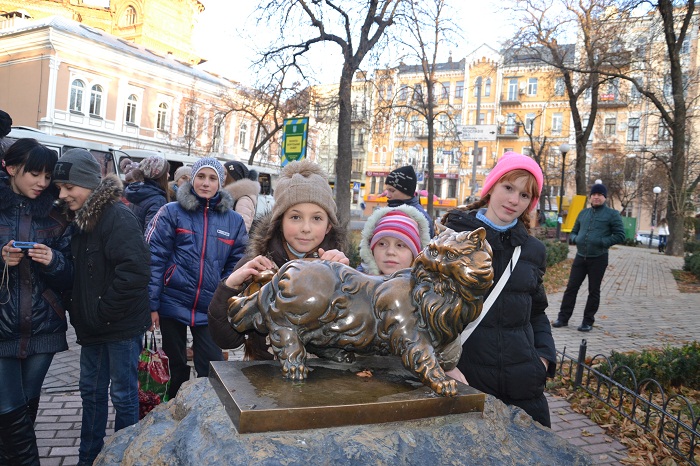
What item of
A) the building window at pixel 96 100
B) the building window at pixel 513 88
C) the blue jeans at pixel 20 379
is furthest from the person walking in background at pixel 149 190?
the building window at pixel 513 88

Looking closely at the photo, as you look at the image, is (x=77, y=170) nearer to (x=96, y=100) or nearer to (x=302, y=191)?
(x=302, y=191)

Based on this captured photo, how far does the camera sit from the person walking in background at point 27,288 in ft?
8.21

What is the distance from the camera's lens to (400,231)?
89.0 inches

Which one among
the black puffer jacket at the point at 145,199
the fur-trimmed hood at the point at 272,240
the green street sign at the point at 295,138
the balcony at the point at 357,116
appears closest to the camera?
the fur-trimmed hood at the point at 272,240

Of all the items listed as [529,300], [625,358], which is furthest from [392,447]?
[625,358]

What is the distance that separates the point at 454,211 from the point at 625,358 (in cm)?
353

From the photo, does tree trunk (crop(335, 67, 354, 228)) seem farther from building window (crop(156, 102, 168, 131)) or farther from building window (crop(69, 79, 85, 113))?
building window (crop(156, 102, 168, 131))

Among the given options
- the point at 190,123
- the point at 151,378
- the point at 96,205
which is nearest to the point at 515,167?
the point at 96,205

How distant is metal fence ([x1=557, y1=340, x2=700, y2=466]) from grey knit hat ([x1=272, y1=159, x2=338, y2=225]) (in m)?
3.03

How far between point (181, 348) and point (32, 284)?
1164mm

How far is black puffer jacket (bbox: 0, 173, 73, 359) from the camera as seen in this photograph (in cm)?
253

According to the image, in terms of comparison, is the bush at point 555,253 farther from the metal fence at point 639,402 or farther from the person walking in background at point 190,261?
the person walking in background at point 190,261

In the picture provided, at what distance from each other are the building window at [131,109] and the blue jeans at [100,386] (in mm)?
30378

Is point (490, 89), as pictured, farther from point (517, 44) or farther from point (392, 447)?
point (392, 447)
